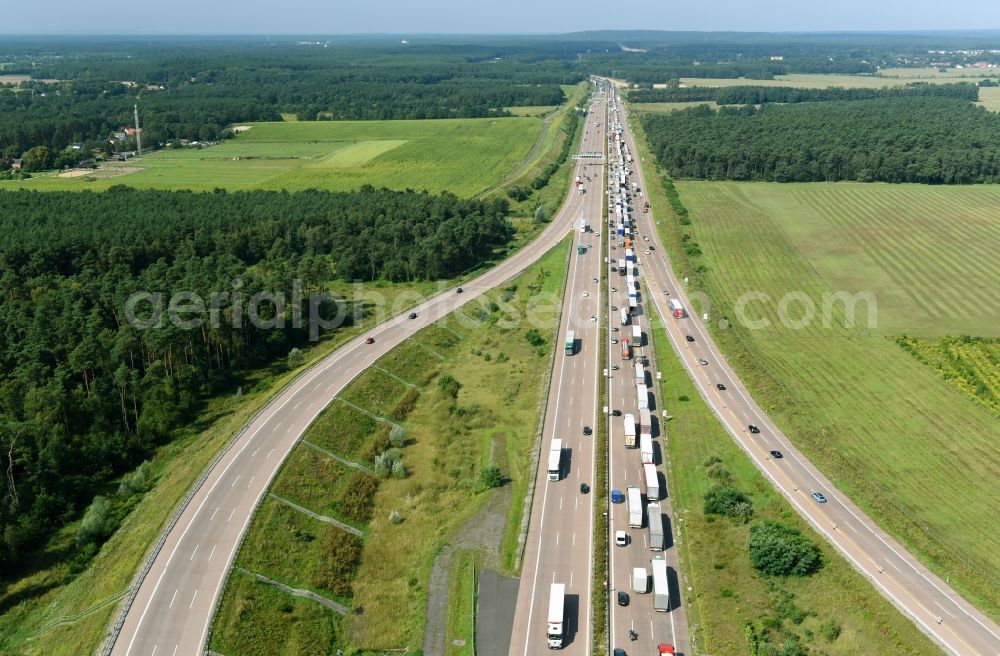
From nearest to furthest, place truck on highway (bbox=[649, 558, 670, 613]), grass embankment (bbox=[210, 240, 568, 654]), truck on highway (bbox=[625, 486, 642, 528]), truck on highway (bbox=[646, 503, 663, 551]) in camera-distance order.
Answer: truck on highway (bbox=[649, 558, 670, 613]) < grass embankment (bbox=[210, 240, 568, 654]) < truck on highway (bbox=[646, 503, 663, 551]) < truck on highway (bbox=[625, 486, 642, 528])

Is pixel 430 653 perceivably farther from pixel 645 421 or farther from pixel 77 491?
pixel 77 491

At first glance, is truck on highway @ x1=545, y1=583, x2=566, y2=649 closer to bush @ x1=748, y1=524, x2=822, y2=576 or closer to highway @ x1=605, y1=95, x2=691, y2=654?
highway @ x1=605, y1=95, x2=691, y2=654

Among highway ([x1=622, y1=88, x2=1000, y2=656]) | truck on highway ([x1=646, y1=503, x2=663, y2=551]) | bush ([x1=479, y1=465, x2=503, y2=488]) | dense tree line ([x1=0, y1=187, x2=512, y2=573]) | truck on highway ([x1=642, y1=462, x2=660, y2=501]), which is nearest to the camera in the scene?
highway ([x1=622, y1=88, x2=1000, y2=656])

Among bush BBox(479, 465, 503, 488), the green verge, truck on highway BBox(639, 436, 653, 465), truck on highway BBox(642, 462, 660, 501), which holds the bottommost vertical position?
the green verge

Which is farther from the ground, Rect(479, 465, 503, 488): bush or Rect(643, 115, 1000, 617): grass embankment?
Rect(643, 115, 1000, 617): grass embankment

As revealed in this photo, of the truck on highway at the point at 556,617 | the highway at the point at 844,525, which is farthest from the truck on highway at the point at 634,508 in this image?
the highway at the point at 844,525

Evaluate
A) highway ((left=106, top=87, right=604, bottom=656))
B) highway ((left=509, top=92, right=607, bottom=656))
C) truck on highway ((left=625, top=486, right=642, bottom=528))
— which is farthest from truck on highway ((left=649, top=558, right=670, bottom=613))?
truck on highway ((left=625, top=486, right=642, bottom=528))
